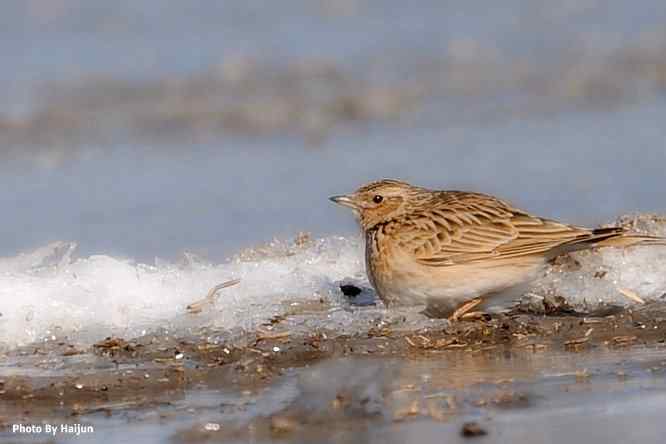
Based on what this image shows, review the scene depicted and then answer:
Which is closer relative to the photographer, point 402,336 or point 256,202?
point 402,336

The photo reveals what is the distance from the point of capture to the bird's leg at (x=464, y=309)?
801cm

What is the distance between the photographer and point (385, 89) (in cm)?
1809

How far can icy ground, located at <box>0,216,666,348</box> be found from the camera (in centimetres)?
784

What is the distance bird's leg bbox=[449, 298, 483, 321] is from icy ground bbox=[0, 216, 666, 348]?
9.5 inches

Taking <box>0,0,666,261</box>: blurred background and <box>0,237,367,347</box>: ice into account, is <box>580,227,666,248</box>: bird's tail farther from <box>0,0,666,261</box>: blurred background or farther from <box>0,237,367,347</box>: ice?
<box>0,0,666,261</box>: blurred background

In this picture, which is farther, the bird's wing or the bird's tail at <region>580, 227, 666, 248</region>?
the bird's wing

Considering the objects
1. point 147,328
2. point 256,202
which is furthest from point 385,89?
point 147,328

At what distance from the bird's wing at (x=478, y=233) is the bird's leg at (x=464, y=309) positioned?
0.71ft

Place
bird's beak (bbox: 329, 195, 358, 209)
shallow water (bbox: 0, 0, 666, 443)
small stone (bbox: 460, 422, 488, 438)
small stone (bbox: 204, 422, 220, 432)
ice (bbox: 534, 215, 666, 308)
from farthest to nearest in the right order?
bird's beak (bbox: 329, 195, 358, 209) → ice (bbox: 534, 215, 666, 308) → shallow water (bbox: 0, 0, 666, 443) → small stone (bbox: 204, 422, 220, 432) → small stone (bbox: 460, 422, 488, 438)

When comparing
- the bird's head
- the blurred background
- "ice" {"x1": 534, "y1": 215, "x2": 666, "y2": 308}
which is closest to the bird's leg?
"ice" {"x1": 534, "y1": 215, "x2": 666, "y2": 308}

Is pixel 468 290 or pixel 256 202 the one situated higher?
pixel 256 202

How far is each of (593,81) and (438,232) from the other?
33.4ft

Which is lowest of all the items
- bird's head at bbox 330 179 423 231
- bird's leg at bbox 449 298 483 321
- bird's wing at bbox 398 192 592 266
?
bird's leg at bbox 449 298 483 321

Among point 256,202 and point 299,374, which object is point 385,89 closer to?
point 256,202
